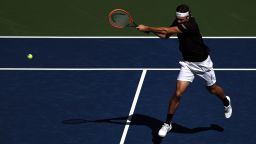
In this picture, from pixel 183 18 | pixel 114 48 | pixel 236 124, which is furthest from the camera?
pixel 114 48

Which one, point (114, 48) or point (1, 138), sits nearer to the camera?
point (1, 138)

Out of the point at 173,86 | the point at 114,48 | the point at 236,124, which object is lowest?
the point at 236,124

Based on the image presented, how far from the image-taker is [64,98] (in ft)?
46.8

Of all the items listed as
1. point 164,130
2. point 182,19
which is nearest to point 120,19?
point 182,19

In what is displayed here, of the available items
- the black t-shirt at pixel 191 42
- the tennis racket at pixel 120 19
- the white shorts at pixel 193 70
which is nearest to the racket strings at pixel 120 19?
the tennis racket at pixel 120 19

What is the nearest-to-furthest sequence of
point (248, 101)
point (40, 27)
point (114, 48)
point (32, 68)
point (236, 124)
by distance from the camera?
point (236, 124) → point (248, 101) → point (32, 68) → point (114, 48) → point (40, 27)

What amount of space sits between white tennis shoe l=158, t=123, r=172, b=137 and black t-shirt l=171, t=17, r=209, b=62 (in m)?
1.28

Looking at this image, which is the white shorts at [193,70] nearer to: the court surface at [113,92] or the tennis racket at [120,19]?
the court surface at [113,92]

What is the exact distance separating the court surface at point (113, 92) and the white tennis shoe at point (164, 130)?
0.14 metres

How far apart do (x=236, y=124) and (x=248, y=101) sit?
3.50ft

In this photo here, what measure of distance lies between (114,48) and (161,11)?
8.06 ft

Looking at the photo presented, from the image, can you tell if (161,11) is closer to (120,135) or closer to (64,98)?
→ (64,98)

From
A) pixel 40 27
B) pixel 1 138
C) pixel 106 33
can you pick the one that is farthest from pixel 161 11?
pixel 1 138

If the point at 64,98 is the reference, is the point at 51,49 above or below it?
above
